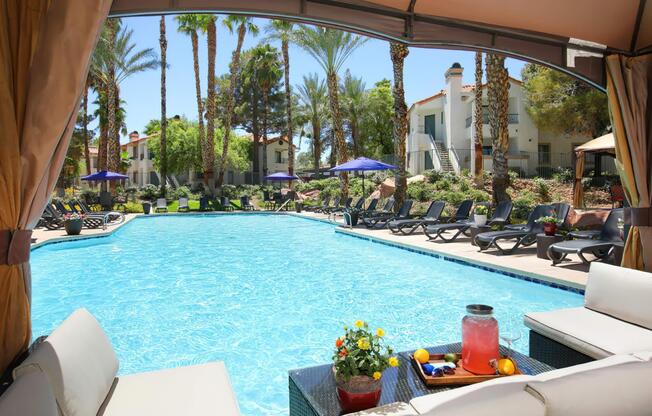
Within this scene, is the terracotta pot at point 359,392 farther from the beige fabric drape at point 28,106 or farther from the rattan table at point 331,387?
the beige fabric drape at point 28,106

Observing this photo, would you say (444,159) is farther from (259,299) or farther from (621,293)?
(621,293)

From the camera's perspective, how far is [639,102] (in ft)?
15.9

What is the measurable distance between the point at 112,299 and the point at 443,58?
28.6 metres

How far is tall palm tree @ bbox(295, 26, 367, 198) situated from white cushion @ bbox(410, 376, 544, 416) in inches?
780

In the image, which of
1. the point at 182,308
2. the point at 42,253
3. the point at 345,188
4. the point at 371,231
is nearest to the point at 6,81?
the point at 182,308

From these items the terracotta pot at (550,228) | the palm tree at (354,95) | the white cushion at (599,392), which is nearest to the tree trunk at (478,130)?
the terracotta pot at (550,228)

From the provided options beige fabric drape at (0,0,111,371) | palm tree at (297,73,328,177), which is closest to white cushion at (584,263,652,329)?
beige fabric drape at (0,0,111,371)

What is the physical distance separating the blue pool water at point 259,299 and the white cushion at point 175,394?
1263 millimetres

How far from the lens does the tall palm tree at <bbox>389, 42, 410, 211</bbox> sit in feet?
51.8

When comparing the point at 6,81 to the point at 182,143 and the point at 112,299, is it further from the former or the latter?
the point at 182,143

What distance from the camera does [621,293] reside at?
3670mm

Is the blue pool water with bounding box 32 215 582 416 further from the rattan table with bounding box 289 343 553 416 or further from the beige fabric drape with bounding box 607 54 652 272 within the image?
the beige fabric drape with bounding box 607 54 652 272

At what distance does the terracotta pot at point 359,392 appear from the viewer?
6.82 feet

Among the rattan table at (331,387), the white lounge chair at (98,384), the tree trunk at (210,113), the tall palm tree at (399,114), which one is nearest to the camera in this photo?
the white lounge chair at (98,384)
